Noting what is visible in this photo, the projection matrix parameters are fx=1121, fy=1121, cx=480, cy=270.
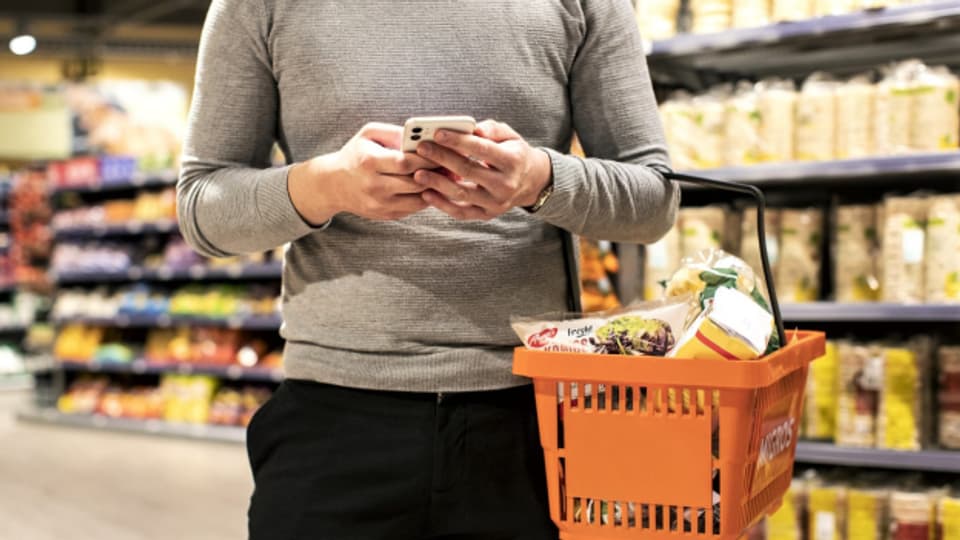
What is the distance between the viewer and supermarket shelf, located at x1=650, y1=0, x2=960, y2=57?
3.02 m

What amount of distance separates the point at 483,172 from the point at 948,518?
2.34 m

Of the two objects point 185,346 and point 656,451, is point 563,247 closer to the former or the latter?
point 656,451

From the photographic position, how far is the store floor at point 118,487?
517cm

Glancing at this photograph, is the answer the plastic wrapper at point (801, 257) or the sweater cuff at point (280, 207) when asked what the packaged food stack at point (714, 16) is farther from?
the sweater cuff at point (280, 207)

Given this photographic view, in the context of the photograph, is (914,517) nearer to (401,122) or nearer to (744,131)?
(744,131)

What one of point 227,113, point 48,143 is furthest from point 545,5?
point 48,143

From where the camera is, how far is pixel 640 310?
4.19 feet

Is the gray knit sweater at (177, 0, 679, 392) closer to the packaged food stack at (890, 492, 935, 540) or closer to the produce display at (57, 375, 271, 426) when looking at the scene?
the packaged food stack at (890, 492, 935, 540)

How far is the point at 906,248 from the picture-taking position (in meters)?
3.14

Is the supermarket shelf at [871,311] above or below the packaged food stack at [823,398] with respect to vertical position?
above

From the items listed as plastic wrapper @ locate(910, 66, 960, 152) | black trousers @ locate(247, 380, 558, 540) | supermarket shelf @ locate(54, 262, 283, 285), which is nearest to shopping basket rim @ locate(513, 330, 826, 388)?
black trousers @ locate(247, 380, 558, 540)

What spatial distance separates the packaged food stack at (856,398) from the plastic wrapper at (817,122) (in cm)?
56

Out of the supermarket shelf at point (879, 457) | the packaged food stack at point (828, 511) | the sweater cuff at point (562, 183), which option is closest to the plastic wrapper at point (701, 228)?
the supermarket shelf at point (879, 457)

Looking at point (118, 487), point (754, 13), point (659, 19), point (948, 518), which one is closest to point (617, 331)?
point (948, 518)
